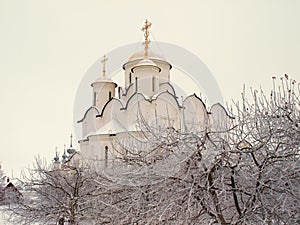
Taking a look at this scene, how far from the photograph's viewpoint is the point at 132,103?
20.6 meters

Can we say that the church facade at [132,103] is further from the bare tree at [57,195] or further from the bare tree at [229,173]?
the bare tree at [229,173]

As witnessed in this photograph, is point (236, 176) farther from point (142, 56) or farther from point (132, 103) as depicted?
point (142, 56)

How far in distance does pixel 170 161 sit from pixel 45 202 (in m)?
9.81

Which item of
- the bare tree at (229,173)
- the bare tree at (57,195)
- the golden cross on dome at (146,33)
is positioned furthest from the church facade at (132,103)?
the bare tree at (229,173)

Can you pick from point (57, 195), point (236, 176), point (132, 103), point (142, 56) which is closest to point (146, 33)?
point (142, 56)

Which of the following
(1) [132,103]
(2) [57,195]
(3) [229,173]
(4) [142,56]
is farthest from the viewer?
(4) [142,56]

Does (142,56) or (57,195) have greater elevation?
(142,56)

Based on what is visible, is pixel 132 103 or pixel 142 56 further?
pixel 142 56

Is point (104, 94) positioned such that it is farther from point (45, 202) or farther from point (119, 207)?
point (119, 207)

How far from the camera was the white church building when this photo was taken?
64.3ft

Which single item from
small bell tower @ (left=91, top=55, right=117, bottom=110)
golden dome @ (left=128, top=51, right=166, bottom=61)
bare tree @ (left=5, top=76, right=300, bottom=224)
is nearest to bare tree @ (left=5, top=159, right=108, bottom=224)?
bare tree @ (left=5, top=76, right=300, bottom=224)

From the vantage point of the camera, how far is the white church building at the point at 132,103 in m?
19.6

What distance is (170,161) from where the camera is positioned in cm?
467

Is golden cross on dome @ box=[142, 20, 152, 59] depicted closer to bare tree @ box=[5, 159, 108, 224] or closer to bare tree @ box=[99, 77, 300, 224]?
bare tree @ box=[5, 159, 108, 224]
